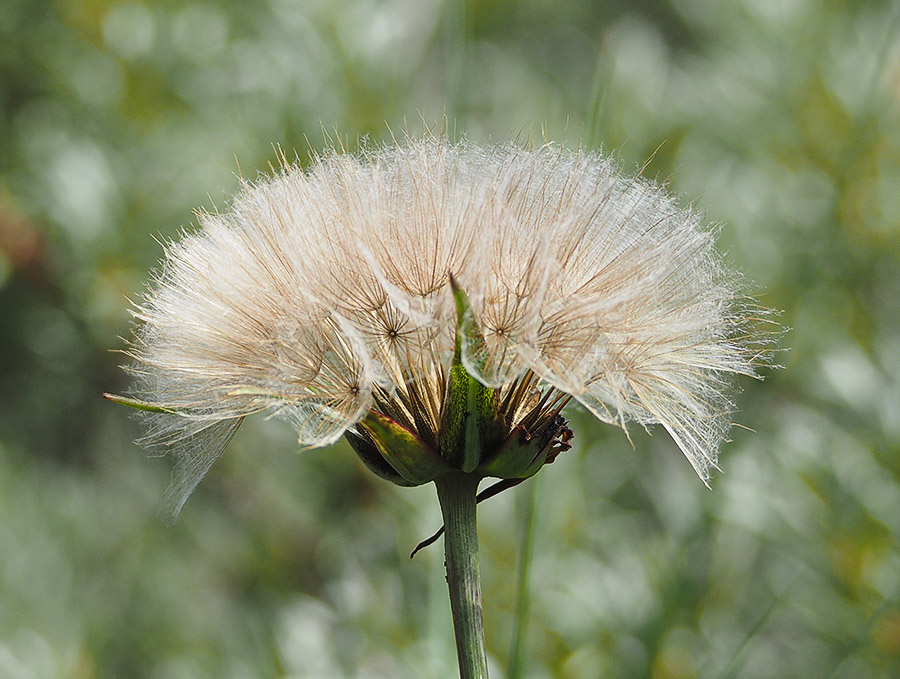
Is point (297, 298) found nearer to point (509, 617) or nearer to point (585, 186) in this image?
point (585, 186)

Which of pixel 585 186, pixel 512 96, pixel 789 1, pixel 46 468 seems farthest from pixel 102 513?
pixel 789 1

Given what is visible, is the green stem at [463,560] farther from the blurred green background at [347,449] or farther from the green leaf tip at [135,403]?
the blurred green background at [347,449]

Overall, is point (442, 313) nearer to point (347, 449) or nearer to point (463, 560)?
point (463, 560)

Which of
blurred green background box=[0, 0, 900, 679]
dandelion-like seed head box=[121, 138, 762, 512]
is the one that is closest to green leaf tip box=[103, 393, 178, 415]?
dandelion-like seed head box=[121, 138, 762, 512]

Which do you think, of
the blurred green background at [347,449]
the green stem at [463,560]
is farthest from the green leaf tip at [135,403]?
the blurred green background at [347,449]

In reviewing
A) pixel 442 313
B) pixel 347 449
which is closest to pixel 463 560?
pixel 442 313

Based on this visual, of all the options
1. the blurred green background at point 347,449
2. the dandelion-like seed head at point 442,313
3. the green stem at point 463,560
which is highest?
the dandelion-like seed head at point 442,313
